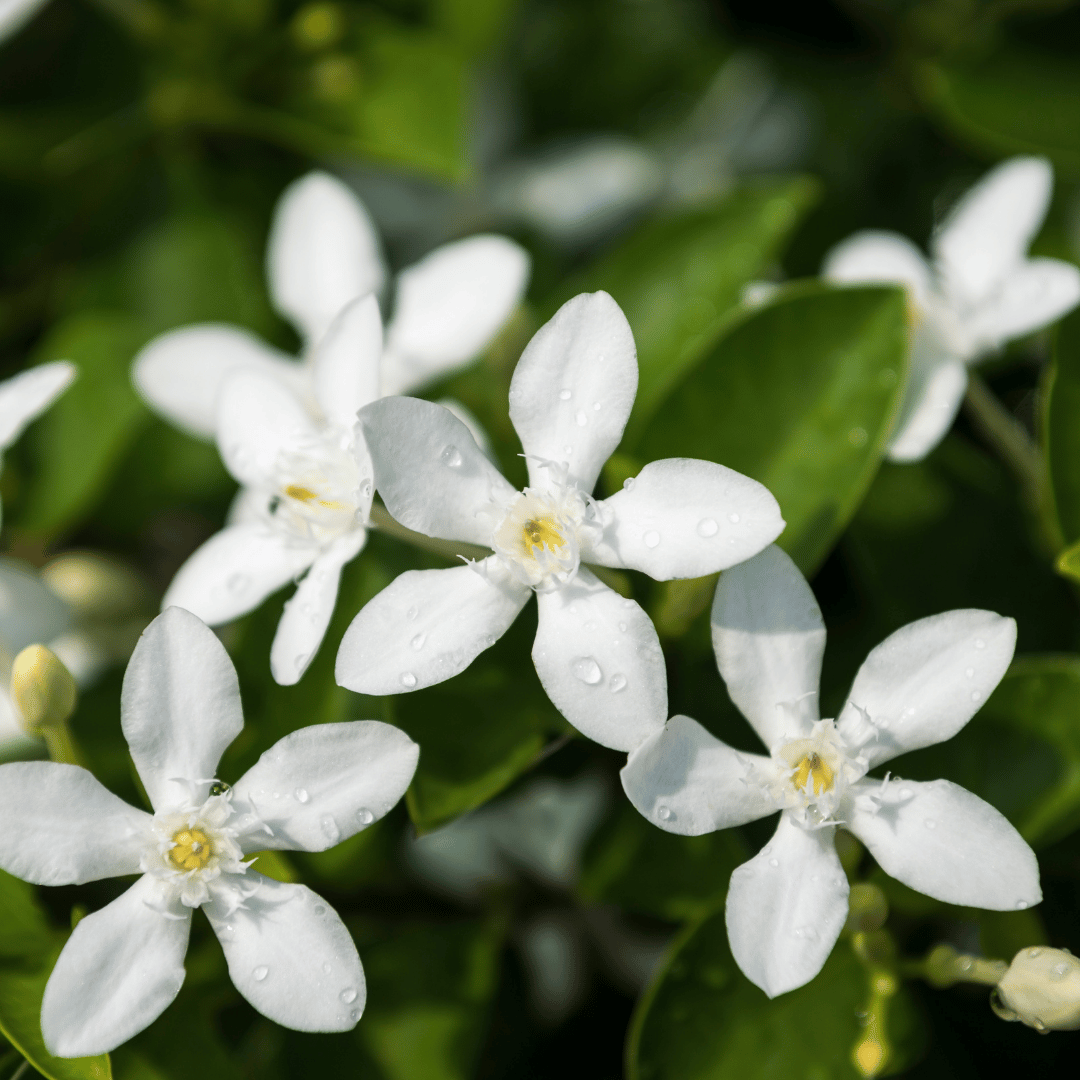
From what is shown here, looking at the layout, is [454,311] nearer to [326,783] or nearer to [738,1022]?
[326,783]

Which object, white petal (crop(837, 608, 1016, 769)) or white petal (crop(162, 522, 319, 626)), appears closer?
white petal (crop(837, 608, 1016, 769))

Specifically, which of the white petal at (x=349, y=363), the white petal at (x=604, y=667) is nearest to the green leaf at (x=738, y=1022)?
the white petal at (x=604, y=667)

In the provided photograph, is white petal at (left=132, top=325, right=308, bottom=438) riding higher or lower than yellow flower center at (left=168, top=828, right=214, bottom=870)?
higher

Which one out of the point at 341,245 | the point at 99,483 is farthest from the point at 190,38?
the point at 99,483

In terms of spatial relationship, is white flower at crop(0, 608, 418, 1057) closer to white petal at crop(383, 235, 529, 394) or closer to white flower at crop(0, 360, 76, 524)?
white flower at crop(0, 360, 76, 524)

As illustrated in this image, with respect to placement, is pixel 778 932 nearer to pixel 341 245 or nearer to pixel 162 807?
pixel 162 807

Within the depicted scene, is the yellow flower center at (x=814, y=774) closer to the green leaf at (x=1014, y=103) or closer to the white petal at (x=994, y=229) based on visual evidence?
the white petal at (x=994, y=229)

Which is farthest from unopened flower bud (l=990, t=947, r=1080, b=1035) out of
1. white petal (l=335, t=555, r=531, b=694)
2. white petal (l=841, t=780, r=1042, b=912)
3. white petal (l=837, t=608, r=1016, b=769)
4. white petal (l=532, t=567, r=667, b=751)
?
white petal (l=335, t=555, r=531, b=694)

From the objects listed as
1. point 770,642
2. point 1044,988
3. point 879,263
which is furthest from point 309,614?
point 879,263
